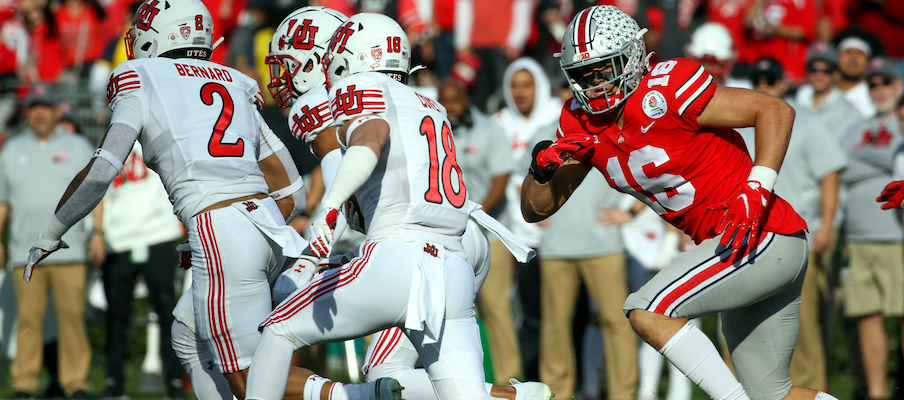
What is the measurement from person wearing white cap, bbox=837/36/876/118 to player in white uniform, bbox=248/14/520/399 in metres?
6.23

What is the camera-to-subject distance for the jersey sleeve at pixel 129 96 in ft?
15.8

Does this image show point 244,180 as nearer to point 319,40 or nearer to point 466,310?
point 319,40

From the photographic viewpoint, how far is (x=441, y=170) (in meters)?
4.32

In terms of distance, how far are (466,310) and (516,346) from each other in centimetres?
410

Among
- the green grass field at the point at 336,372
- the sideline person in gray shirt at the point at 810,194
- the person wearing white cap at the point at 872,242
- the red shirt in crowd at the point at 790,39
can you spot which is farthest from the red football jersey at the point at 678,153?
the red shirt in crowd at the point at 790,39

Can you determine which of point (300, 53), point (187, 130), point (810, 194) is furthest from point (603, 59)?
point (810, 194)

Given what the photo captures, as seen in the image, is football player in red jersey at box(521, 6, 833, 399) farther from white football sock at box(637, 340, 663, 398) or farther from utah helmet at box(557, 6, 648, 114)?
white football sock at box(637, 340, 663, 398)

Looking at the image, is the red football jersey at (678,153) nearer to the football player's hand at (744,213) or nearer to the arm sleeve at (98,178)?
the football player's hand at (744,213)

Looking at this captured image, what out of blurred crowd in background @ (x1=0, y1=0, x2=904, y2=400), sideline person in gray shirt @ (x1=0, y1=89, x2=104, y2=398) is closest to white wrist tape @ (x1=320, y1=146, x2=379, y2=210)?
blurred crowd in background @ (x1=0, y1=0, x2=904, y2=400)

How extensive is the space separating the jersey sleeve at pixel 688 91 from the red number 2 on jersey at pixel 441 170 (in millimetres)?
942

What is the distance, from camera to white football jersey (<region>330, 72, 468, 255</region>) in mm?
4195

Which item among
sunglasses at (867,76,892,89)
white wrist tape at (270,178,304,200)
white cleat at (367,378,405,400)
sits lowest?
white cleat at (367,378,405,400)

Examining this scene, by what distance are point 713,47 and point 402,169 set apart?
426 centimetres

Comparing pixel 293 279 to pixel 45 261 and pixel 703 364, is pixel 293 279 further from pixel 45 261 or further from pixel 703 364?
pixel 45 261
